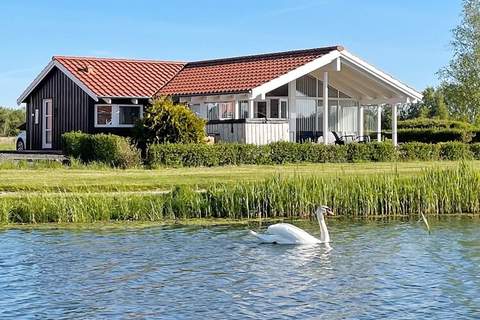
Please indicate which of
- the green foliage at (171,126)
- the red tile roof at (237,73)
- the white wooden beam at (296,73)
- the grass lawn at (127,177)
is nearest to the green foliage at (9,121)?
the red tile roof at (237,73)

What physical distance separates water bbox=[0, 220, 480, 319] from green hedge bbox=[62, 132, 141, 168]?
10.4 m

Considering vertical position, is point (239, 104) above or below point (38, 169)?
above

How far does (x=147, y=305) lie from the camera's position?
37.7ft

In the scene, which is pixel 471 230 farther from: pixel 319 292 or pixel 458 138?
pixel 458 138

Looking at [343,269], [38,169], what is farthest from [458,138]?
[343,269]

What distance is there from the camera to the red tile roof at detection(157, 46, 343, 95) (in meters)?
34.6

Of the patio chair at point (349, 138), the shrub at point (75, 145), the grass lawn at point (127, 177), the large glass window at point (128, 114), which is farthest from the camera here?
the large glass window at point (128, 114)

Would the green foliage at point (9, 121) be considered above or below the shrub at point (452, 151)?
above

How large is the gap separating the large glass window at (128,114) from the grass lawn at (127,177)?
10.5 m

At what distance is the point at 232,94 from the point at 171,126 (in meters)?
4.27

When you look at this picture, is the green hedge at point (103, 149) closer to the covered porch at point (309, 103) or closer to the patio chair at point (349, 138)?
the covered porch at point (309, 103)

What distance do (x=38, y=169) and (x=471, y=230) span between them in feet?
48.4

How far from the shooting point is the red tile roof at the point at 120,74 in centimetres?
3728

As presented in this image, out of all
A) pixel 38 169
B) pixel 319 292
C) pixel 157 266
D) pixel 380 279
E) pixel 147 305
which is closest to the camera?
pixel 147 305
